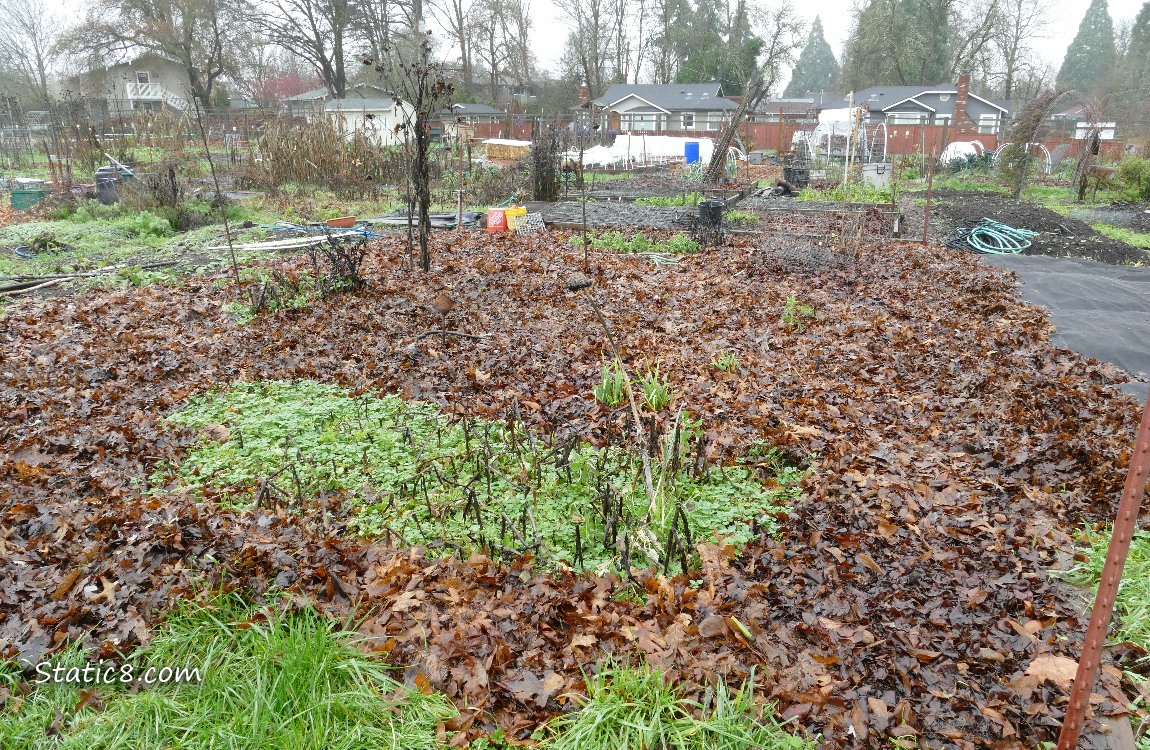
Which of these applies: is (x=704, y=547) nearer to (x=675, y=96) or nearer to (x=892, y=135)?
(x=892, y=135)

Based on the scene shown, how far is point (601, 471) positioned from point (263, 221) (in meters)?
11.9

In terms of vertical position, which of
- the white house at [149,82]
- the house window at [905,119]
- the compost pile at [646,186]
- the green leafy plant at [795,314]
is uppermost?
the white house at [149,82]

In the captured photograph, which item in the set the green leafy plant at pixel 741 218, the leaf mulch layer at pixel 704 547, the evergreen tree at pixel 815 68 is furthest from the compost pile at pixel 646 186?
the evergreen tree at pixel 815 68

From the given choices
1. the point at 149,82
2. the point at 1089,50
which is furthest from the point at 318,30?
the point at 1089,50

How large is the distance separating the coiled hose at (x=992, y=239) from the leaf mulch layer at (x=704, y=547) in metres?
3.65

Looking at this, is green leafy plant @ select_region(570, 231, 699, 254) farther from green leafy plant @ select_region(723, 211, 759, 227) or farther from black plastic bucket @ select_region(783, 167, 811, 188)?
black plastic bucket @ select_region(783, 167, 811, 188)

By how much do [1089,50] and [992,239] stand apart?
223 feet

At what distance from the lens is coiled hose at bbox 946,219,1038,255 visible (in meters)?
10.5

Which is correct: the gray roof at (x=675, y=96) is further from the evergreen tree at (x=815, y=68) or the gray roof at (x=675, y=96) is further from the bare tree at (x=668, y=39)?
the evergreen tree at (x=815, y=68)

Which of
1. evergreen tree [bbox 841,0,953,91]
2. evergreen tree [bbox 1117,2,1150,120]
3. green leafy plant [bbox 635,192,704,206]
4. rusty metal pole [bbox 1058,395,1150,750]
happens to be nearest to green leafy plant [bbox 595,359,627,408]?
rusty metal pole [bbox 1058,395,1150,750]

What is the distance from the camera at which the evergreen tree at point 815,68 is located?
84688mm

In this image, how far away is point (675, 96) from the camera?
1672 inches

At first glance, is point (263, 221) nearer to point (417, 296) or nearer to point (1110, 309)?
point (417, 296)

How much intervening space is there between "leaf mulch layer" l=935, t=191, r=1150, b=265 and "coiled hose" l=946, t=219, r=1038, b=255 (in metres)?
0.17
